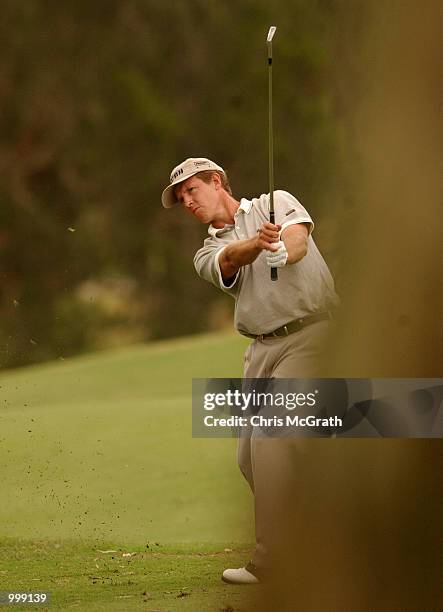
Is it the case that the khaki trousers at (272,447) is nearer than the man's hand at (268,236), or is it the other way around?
the khaki trousers at (272,447)

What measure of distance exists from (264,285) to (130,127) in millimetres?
10155

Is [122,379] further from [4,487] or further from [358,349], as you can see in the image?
[358,349]

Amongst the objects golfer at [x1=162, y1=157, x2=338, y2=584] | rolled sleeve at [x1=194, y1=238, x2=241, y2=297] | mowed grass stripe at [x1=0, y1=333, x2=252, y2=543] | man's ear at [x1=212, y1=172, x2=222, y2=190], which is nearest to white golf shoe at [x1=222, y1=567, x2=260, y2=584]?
golfer at [x1=162, y1=157, x2=338, y2=584]

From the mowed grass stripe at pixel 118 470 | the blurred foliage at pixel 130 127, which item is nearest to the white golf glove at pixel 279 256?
the mowed grass stripe at pixel 118 470

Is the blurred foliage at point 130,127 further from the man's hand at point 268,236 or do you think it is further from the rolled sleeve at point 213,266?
the man's hand at point 268,236

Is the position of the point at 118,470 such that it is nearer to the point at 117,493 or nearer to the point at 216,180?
the point at 117,493

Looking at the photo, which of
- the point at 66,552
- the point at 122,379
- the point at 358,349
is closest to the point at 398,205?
the point at 358,349

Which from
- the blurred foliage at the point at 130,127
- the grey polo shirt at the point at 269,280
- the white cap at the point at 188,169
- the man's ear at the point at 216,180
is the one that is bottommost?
the grey polo shirt at the point at 269,280

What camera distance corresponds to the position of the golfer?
286 cm

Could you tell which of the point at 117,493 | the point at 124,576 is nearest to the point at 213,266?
the point at 124,576

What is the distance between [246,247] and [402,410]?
584mm

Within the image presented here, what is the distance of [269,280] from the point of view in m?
2.98

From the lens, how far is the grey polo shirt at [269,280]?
2.93m

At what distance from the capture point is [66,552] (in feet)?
12.3
